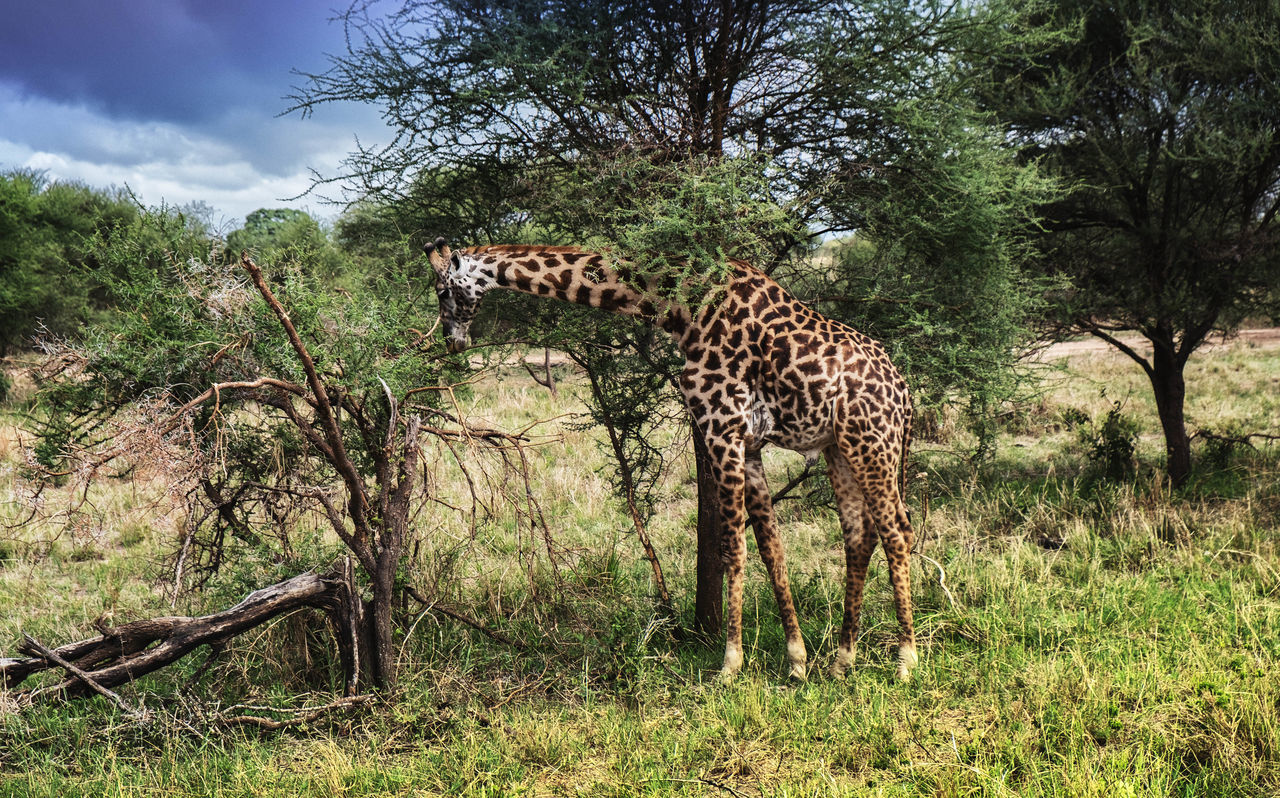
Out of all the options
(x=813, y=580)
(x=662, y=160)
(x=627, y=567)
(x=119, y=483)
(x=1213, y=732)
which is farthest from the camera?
(x=119, y=483)

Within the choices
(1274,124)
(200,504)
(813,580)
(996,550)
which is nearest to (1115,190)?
(1274,124)

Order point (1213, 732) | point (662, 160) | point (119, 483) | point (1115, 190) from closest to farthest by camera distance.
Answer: point (1213, 732), point (662, 160), point (1115, 190), point (119, 483)

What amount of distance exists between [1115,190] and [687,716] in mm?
9542

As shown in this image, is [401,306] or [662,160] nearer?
[401,306]

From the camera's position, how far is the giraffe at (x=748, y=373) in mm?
5457

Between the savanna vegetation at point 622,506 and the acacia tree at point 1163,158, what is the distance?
0.39 ft

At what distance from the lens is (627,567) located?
8.39m

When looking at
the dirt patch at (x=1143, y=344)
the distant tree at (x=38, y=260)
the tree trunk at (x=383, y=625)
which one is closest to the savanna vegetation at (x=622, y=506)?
the tree trunk at (x=383, y=625)

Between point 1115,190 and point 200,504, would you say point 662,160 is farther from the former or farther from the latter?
point 1115,190

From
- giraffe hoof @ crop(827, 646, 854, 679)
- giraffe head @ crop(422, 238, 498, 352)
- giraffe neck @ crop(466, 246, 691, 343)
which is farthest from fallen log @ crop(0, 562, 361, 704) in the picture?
giraffe hoof @ crop(827, 646, 854, 679)

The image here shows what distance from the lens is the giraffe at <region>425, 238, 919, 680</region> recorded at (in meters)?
5.46

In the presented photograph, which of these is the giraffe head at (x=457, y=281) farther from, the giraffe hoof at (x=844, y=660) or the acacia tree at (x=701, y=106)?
the giraffe hoof at (x=844, y=660)

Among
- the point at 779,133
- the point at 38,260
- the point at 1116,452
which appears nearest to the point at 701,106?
the point at 779,133

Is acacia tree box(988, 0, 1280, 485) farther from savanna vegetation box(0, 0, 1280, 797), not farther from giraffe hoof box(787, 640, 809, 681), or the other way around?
giraffe hoof box(787, 640, 809, 681)
